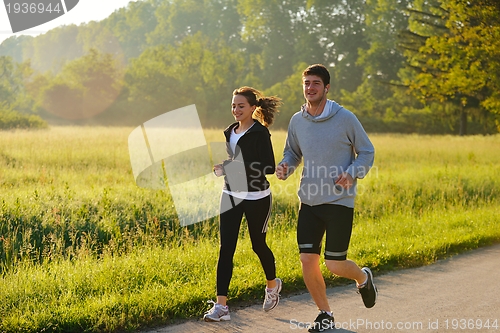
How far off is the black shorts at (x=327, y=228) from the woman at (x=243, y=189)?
498 millimetres

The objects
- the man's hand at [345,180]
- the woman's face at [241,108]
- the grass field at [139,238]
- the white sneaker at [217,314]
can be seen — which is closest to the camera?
the man's hand at [345,180]

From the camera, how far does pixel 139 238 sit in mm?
8812

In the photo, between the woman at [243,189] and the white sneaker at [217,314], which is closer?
the white sneaker at [217,314]

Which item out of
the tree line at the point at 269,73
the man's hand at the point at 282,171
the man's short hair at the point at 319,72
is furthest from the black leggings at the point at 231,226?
the tree line at the point at 269,73

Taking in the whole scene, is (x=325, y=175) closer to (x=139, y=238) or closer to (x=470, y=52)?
(x=139, y=238)

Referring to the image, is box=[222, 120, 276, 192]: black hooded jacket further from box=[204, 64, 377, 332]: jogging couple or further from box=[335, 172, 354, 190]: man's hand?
box=[335, 172, 354, 190]: man's hand

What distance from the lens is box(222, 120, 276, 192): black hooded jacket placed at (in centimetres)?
511

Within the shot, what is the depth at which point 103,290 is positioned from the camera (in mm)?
5559

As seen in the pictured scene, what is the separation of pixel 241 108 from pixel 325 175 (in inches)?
41.5

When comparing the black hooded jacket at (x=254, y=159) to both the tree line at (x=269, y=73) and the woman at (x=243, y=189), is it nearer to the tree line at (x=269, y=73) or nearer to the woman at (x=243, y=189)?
the woman at (x=243, y=189)

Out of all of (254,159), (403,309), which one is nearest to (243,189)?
(254,159)

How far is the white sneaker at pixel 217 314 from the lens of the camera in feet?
16.3

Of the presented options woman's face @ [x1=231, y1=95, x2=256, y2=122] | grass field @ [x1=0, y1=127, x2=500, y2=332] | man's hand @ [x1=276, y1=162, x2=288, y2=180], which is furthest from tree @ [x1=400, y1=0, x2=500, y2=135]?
man's hand @ [x1=276, y1=162, x2=288, y2=180]

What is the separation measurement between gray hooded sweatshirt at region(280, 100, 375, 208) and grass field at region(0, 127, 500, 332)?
4.97 ft
